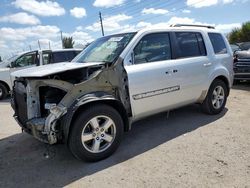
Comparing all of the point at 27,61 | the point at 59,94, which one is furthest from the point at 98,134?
the point at 27,61

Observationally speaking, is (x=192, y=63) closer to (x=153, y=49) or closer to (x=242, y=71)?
(x=153, y=49)

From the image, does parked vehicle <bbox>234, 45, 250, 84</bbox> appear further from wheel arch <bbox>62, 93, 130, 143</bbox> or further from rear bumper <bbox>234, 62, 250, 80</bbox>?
wheel arch <bbox>62, 93, 130, 143</bbox>

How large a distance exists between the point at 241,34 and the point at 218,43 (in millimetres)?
24562

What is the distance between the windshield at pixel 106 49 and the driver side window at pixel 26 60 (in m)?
5.92

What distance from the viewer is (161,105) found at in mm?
4891

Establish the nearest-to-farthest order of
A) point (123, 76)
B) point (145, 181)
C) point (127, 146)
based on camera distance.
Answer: point (145, 181)
point (123, 76)
point (127, 146)

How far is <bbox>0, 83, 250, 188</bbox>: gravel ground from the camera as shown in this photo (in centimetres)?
354

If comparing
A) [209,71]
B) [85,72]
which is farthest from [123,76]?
[209,71]

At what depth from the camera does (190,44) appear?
5422 millimetres

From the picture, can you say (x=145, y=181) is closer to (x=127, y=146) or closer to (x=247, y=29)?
(x=127, y=146)

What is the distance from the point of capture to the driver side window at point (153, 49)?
4.57 metres

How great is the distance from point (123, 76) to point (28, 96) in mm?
1443

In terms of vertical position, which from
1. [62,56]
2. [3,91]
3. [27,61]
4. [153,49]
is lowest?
[3,91]

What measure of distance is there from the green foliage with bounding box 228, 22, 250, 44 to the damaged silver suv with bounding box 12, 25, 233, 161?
24735 millimetres
